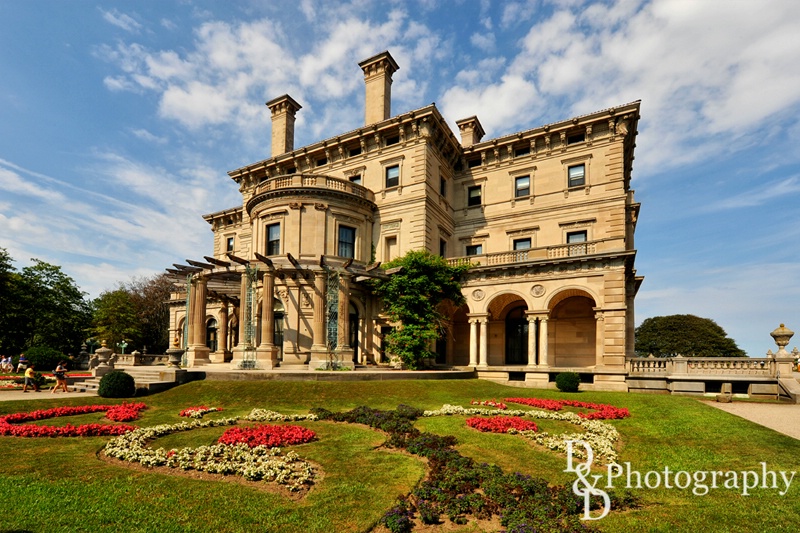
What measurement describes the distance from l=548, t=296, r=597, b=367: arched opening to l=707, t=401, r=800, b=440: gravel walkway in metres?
9.75

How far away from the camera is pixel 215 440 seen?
11.4 metres

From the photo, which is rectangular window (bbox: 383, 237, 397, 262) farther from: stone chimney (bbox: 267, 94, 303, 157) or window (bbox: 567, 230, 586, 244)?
stone chimney (bbox: 267, 94, 303, 157)

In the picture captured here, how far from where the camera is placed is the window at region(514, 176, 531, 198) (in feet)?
106

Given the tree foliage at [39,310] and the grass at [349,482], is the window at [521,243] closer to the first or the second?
the grass at [349,482]

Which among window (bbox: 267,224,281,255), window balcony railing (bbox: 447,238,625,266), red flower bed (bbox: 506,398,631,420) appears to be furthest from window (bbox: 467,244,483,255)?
red flower bed (bbox: 506,398,631,420)

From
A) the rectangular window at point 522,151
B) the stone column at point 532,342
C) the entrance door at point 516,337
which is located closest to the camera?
the stone column at point 532,342

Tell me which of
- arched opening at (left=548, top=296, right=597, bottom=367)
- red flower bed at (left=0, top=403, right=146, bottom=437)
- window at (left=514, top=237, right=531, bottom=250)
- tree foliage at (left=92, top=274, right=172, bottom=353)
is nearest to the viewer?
red flower bed at (left=0, top=403, right=146, bottom=437)

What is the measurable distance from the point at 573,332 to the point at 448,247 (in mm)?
11350

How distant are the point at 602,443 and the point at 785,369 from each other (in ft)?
54.5

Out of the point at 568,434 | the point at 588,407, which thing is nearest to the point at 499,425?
the point at 568,434

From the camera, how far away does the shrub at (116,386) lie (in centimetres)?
1902

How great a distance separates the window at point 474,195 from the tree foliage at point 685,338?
42805mm

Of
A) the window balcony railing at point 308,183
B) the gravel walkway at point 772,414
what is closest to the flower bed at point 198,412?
the window balcony railing at point 308,183

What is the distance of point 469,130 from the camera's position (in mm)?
37625
